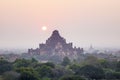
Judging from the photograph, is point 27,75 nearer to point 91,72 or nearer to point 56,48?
point 91,72

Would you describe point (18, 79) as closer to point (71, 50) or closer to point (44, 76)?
point (44, 76)

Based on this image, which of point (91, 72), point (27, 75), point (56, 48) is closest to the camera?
point (27, 75)

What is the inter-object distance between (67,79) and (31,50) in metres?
90.1

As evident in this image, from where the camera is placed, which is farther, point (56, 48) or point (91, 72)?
point (56, 48)

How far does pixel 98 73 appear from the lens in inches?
2109

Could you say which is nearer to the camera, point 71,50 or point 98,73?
point 98,73

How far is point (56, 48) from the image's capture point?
136m

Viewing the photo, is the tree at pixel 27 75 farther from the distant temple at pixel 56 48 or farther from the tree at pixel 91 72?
the distant temple at pixel 56 48

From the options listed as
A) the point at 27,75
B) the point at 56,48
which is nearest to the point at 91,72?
the point at 27,75

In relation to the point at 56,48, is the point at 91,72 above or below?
below

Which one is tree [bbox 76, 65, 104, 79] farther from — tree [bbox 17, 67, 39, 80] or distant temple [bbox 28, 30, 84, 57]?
distant temple [bbox 28, 30, 84, 57]

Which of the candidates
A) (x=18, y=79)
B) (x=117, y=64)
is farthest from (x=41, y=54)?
(x=18, y=79)

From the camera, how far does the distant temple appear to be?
434 feet

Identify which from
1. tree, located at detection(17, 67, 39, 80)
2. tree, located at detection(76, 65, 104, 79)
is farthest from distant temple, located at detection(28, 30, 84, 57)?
tree, located at detection(17, 67, 39, 80)
